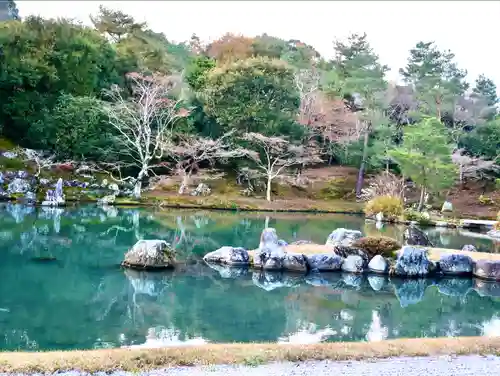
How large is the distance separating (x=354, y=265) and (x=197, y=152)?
53.7ft

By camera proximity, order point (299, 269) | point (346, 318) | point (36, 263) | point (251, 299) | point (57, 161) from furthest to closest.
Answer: point (57, 161)
point (299, 269)
point (36, 263)
point (251, 299)
point (346, 318)

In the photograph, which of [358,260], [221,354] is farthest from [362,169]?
[221,354]

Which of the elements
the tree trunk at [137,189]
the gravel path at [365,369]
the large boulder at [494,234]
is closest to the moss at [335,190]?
the large boulder at [494,234]

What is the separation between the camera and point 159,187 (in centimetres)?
2561

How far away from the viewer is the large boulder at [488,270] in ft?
38.3

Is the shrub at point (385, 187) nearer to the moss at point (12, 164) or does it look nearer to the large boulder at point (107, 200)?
the large boulder at point (107, 200)

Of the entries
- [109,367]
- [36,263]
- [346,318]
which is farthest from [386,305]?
[36,263]

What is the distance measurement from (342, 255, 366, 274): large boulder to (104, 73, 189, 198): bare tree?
13982mm

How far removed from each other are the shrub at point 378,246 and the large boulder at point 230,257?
2688 millimetres

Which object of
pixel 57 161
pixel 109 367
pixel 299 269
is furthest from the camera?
pixel 57 161

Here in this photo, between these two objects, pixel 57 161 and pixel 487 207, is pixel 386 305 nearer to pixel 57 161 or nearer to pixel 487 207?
pixel 57 161

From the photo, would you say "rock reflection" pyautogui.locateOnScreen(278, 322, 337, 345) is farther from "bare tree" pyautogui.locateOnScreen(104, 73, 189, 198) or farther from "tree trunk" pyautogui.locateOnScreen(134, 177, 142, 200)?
"bare tree" pyautogui.locateOnScreen(104, 73, 189, 198)

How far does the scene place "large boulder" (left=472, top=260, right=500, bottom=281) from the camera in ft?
38.3

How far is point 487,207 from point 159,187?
17994mm
